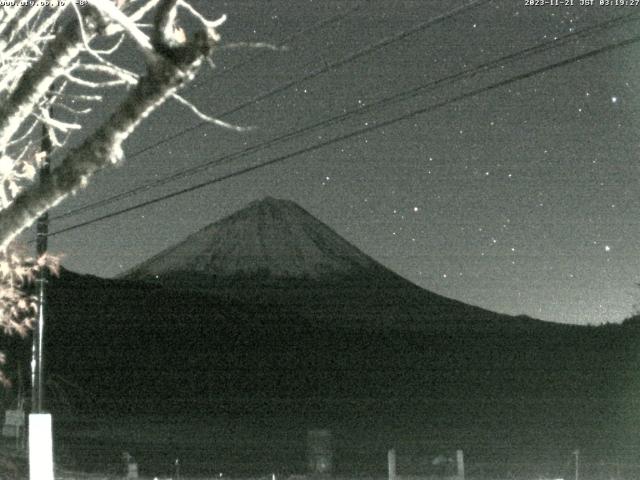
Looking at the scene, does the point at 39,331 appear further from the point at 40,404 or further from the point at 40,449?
the point at 40,449

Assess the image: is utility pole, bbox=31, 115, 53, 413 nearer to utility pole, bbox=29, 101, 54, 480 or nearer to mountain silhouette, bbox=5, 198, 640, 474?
utility pole, bbox=29, 101, 54, 480

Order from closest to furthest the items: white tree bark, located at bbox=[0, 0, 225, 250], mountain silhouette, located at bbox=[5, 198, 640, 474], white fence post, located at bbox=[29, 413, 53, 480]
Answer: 1. white tree bark, located at bbox=[0, 0, 225, 250]
2. white fence post, located at bbox=[29, 413, 53, 480]
3. mountain silhouette, located at bbox=[5, 198, 640, 474]

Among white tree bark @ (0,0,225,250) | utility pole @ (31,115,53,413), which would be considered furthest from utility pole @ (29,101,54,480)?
white tree bark @ (0,0,225,250)

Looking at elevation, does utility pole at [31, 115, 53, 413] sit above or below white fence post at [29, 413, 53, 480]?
above

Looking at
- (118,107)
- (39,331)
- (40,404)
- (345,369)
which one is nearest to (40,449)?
(40,404)

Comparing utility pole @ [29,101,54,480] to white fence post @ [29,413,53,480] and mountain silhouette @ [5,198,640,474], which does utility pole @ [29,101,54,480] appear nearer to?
white fence post @ [29,413,53,480]

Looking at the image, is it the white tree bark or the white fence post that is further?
the white fence post

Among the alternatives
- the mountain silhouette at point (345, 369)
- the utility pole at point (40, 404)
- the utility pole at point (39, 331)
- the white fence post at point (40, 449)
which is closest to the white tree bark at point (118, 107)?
the utility pole at point (40, 404)

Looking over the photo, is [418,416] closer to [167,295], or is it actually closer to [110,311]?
[110,311]

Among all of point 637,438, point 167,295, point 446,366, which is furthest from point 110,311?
point 637,438

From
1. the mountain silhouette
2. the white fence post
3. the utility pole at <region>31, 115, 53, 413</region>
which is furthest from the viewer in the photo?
the mountain silhouette
